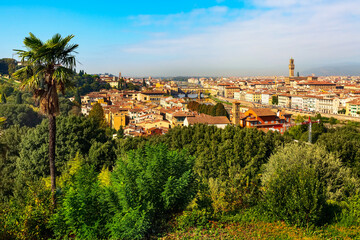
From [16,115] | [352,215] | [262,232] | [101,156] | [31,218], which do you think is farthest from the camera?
[16,115]

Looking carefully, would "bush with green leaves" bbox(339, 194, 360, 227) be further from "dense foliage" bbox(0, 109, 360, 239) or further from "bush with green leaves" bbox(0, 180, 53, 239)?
"bush with green leaves" bbox(0, 180, 53, 239)

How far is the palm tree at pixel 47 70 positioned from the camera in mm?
5906

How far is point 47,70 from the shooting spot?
6.12 metres

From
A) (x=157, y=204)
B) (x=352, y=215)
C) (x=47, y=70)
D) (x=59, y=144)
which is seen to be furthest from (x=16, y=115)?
(x=352, y=215)

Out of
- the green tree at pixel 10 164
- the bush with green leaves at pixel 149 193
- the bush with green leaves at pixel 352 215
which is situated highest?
the bush with green leaves at pixel 149 193

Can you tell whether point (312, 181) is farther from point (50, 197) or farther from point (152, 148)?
point (50, 197)

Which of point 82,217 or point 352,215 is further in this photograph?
point 352,215

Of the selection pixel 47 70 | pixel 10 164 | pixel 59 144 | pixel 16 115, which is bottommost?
pixel 10 164

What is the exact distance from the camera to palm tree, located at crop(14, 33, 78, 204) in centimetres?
591

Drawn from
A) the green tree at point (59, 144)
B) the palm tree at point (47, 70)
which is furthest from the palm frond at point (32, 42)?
the green tree at point (59, 144)

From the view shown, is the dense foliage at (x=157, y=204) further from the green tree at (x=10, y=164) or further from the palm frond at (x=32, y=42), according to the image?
the green tree at (x=10, y=164)

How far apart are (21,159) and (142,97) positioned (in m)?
60.9

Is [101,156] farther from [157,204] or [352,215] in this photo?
[352,215]

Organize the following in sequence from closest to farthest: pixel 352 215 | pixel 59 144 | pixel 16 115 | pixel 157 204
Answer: pixel 157 204 → pixel 352 215 → pixel 59 144 → pixel 16 115
